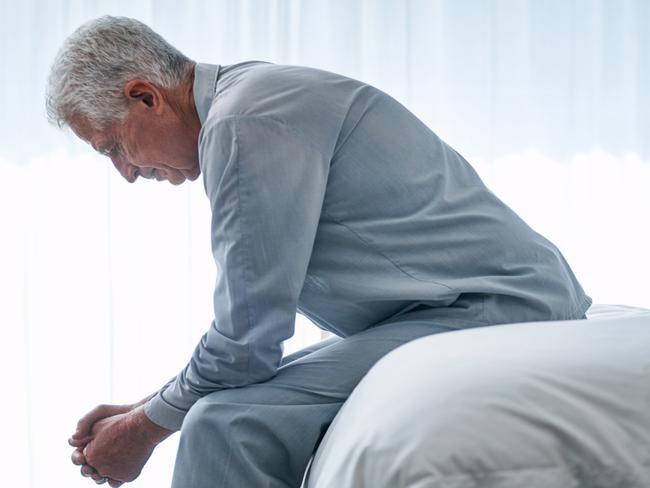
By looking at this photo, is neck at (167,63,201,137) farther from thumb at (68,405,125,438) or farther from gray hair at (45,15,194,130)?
thumb at (68,405,125,438)

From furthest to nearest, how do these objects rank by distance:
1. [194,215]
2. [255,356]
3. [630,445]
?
[194,215]
[255,356]
[630,445]

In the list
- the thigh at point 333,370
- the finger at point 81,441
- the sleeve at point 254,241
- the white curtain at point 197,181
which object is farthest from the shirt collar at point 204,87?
the white curtain at point 197,181

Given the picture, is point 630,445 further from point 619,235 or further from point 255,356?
point 619,235

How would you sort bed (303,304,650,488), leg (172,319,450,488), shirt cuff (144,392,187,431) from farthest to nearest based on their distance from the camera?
shirt cuff (144,392,187,431) → leg (172,319,450,488) → bed (303,304,650,488)

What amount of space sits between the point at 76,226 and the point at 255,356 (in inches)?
76.9

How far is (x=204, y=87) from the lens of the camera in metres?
1.28

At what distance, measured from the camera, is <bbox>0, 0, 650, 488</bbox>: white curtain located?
9.39ft

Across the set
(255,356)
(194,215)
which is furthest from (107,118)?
(194,215)

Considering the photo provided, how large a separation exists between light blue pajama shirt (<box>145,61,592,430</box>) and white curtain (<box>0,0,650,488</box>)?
1.65 meters

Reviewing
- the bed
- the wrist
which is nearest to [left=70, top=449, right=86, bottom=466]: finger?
the wrist

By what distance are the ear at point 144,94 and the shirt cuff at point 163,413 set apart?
0.43 m

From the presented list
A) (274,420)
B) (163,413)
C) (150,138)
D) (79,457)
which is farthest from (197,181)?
(274,420)

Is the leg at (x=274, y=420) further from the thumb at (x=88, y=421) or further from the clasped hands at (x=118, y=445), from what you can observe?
the thumb at (x=88, y=421)

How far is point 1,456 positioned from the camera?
2916 millimetres
